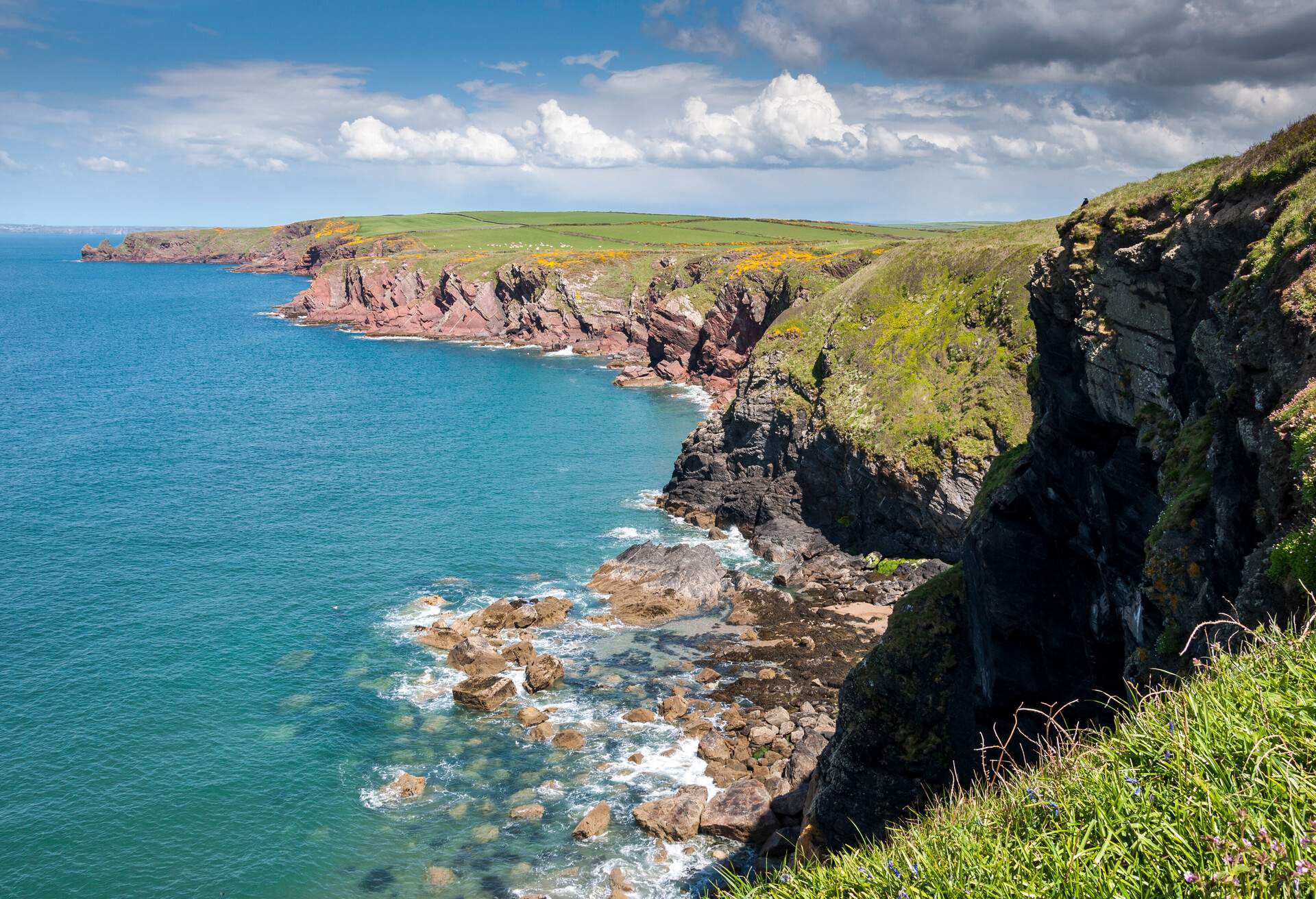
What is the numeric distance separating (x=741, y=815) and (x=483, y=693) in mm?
16191

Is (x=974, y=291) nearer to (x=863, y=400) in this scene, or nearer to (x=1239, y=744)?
(x=863, y=400)

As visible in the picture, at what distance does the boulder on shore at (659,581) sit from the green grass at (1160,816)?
45.9 meters

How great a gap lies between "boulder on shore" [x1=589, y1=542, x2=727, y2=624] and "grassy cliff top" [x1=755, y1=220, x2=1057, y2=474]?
15.5m

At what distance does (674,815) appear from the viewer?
35281 millimetres

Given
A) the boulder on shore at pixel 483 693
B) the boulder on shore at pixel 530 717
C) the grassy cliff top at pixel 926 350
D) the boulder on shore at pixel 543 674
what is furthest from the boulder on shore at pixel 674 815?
the grassy cliff top at pixel 926 350

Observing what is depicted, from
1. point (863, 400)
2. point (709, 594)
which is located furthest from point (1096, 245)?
point (863, 400)

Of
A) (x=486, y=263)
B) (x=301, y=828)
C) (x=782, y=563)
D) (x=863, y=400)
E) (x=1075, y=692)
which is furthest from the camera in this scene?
(x=486, y=263)

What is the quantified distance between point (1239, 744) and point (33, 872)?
4005cm

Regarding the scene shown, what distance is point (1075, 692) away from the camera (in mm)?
27406

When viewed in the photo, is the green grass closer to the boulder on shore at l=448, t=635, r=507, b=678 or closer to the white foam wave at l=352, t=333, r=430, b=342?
the boulder on shore at l=448, t=635, r=507, b=678

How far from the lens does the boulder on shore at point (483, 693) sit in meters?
45.0

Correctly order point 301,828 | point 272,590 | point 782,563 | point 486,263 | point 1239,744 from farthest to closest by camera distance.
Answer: point 486,263 < point 782,563 < point 272,590 < point 301,828 < point 1239,744

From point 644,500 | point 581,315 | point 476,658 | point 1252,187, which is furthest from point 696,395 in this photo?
point 1252,187

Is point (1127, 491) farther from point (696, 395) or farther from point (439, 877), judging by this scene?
point (696, 395)
